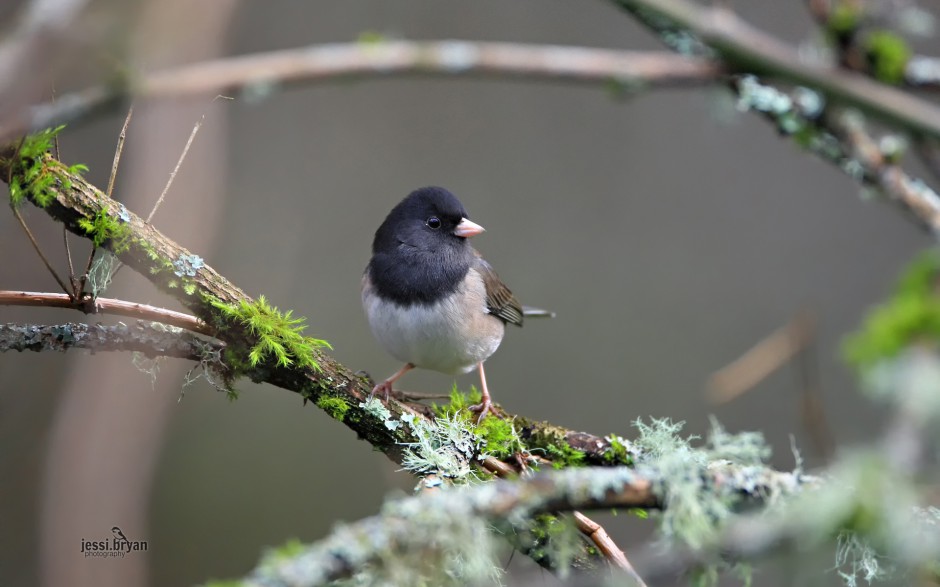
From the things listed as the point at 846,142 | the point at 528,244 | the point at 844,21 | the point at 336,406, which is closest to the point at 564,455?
the point at 336,406

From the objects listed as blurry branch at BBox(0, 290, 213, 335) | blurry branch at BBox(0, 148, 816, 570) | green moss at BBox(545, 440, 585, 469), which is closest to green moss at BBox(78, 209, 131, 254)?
blurry branch at BBox(0, 148, 816, 570)

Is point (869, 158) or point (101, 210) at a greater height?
point (101, 210)

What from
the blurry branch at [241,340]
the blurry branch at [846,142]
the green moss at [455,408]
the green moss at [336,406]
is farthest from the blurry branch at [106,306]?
the blurry branch at [846,142]

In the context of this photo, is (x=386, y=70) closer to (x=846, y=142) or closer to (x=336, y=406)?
(x=846, y=142)

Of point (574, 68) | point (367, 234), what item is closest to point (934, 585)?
point (574, 68)

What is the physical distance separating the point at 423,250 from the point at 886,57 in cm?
207

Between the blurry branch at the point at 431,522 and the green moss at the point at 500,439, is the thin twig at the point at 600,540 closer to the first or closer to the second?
the green moss at the point at 500,439

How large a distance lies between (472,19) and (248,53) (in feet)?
4.14

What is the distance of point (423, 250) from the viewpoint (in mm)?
2920

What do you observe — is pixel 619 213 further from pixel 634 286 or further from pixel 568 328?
pixel 568 328

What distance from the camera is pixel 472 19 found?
4.61 m

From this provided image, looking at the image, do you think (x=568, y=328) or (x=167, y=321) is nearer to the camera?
(x=167, y=321)

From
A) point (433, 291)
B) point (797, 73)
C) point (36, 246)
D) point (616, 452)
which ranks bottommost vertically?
point (797, 73)

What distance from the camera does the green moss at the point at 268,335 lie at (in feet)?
5.75
